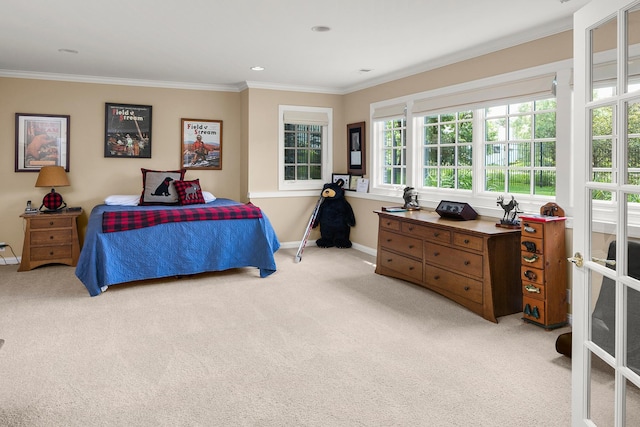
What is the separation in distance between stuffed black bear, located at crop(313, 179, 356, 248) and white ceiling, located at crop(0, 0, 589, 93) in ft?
5.45

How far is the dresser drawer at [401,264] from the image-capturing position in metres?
4.49

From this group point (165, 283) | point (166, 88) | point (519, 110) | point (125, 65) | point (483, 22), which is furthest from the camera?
point (166, 88)

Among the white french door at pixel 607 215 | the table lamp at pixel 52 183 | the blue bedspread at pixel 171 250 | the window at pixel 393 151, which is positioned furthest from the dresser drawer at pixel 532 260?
the table lamp at pixel 52 183

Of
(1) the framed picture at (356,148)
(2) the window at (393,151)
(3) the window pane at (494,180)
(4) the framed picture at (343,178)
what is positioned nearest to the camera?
(3) the window pane at (494,180)

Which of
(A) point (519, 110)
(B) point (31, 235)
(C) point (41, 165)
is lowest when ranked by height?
(B) point (31, 235)

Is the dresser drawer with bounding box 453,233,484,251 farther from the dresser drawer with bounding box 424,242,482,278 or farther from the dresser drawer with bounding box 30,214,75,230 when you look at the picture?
the dresser drawer with bounding box 30,214,75,230

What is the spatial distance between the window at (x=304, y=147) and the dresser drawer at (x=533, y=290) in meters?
3.79

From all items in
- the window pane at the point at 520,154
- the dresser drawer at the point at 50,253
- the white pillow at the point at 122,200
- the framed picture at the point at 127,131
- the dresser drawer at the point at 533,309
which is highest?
the framed picture at the point at 127,131

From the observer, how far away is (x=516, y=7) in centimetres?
334

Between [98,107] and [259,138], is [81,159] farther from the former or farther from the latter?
[259,138]

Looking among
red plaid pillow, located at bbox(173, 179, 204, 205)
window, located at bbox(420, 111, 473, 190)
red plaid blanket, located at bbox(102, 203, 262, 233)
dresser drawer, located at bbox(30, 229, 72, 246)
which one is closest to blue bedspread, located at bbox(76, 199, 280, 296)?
red plaid blanket, located at bbox(102, 203, 262, 233)

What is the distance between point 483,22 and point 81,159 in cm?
486

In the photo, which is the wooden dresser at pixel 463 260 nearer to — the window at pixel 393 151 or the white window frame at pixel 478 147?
the white window frame at pixel 478 147

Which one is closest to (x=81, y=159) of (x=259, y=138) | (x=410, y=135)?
(x=259, y=138)
